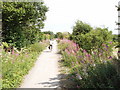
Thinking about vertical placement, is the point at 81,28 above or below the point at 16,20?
below

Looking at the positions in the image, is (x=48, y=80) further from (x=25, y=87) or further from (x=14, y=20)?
(x=14, y=20)

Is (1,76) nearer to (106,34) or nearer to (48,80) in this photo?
(48,80)

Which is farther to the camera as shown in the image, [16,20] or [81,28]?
[81,28]

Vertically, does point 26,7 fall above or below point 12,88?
above

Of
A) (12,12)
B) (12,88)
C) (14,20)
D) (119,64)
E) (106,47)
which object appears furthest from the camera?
(14,20)

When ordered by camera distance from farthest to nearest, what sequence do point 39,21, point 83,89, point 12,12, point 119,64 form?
point 39,21, point 12,12, point 83,89, point 119,64

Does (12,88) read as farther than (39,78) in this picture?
No

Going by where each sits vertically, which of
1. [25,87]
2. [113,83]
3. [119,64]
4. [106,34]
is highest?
[106,34]

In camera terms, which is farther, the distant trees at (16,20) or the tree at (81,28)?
the tree at (81,28)

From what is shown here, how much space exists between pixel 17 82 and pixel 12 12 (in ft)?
24.3

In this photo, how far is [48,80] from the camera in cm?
625

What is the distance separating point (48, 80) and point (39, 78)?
A: 57 cm

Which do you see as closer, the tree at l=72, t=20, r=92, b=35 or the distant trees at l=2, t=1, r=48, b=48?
the distant trees at l=2, t=1, r=48, b=48

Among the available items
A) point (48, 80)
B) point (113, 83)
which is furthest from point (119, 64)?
point (48, 80)
